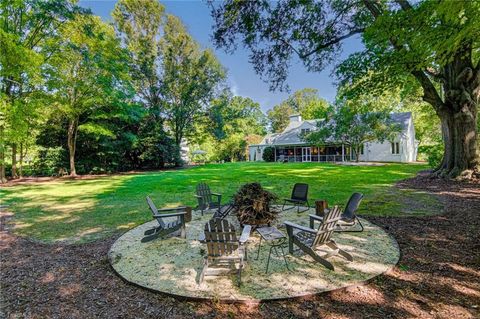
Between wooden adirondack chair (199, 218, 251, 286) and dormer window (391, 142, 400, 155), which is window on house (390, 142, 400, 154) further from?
wooden adirondack chair (199, 218, 251, 286)

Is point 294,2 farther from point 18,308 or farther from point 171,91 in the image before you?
point 171,91

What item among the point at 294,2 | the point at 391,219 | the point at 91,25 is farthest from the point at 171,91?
the point at 391,219

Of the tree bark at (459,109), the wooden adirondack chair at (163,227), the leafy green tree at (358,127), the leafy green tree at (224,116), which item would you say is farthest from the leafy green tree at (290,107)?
the wooden adirondack chair at (163,227)

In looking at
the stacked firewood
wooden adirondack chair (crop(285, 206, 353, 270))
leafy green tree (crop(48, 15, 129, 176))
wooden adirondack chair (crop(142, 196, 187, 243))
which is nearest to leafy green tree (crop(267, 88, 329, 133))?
leafy green tree (crop(48, 15, 129, 176))

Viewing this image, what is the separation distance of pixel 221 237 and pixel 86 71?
61.9ft

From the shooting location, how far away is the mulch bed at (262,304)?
288 cm

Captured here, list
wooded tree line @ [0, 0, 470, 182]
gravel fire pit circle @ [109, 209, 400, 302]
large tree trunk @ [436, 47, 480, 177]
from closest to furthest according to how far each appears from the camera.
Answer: gravel fire pit circle @ [109, 209, 400, 302] → wooded tree line @ [0, 0, 470, 182] → large tree trunk @ [436, 47, 480, 177]

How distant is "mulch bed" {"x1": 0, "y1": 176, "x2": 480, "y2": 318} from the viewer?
288cm

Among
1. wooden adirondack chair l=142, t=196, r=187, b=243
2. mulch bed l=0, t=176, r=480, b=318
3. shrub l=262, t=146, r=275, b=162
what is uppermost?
shrub l=262, t=146, r=275, b=162

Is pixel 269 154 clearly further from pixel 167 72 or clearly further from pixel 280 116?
pixel 280 116

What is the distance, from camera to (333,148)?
32.7 meters

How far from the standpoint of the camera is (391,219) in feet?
20.3

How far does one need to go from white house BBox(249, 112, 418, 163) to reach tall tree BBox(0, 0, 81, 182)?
2543 cm

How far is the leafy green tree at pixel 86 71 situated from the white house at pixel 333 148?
71.0 ft
